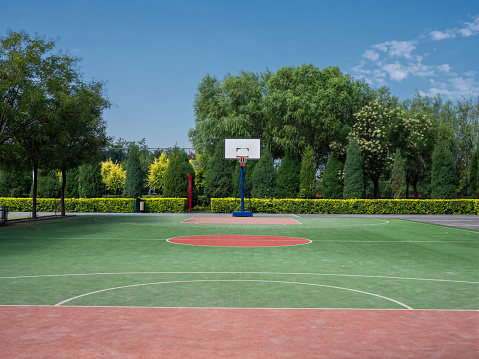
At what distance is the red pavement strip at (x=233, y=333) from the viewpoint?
14.0 ft

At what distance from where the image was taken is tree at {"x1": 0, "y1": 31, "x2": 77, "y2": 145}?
17906 millimetres

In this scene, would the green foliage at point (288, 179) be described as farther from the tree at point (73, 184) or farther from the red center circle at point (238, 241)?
the red center circle at point (238, 241)

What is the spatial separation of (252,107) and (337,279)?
31225mm

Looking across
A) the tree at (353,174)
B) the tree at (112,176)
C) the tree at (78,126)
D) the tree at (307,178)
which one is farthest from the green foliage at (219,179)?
the tree at (112,176)

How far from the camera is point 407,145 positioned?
3919 cm

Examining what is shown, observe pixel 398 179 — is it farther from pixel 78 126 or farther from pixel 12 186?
pixel 12 186

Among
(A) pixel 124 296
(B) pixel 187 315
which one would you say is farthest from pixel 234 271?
(B) pixel 187 315

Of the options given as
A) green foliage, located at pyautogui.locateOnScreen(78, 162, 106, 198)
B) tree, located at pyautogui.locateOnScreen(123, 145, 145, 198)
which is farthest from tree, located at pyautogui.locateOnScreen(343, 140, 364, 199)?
green foliage, located at pyautogui.locateOnScreen(78, 162, 106, 198)

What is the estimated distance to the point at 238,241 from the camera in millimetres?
14422

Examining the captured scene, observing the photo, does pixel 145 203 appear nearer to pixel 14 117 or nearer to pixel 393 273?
pixel 14 117

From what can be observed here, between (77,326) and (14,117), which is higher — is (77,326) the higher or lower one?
the lower one

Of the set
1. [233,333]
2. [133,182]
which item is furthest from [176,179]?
[233,333]

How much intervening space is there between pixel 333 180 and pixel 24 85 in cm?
2386

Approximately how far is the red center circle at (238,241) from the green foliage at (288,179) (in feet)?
66.9
